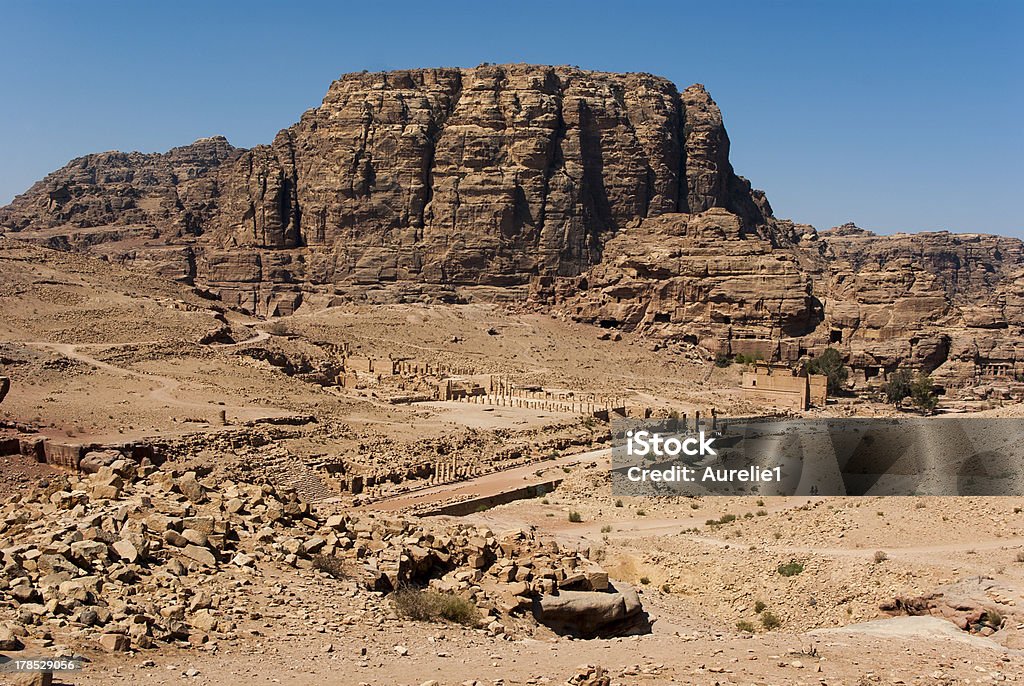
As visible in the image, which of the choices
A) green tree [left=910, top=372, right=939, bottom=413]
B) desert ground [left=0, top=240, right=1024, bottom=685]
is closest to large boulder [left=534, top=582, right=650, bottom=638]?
desert ground [left=0, top=240, right=1024, bottom=685]

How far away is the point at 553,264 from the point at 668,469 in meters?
78.0

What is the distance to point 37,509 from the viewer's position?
16.4 meters

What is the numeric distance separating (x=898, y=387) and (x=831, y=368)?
301 inches

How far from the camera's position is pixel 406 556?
1656 centimetres

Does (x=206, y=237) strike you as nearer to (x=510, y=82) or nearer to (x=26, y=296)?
(x=510, y=82)

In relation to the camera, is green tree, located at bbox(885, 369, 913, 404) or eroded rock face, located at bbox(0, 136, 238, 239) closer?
green tree, located at bbox(885, 369, 913, 404)

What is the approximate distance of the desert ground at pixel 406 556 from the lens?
41.1 ft

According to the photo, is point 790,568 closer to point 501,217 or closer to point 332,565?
point 332,565

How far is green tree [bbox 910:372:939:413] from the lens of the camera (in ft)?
210

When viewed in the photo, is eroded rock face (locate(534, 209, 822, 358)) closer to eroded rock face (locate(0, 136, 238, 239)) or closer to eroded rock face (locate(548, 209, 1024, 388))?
eroded rock face (locate(548, 209, 1024, 388))

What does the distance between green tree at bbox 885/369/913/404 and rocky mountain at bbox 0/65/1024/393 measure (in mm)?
14399

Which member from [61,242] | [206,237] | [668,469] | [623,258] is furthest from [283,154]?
[668,469]

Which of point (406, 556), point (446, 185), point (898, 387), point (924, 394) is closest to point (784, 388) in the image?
point (898, 387)

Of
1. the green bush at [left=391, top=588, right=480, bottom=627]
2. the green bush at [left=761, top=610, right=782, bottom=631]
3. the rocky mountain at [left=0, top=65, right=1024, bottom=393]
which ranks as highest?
the rocky mountain at [left=0, top=65, right=1024, bottom=393]
